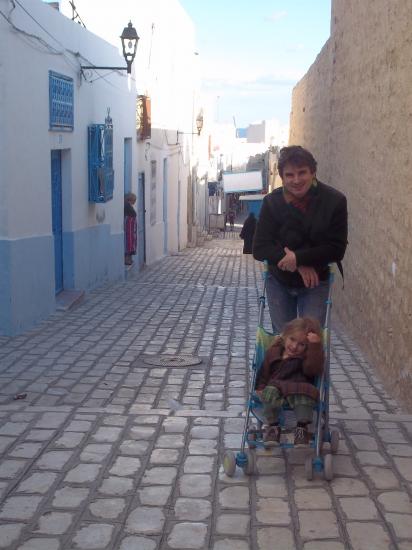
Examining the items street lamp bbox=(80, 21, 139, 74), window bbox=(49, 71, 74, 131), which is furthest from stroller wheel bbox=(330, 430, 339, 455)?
street lamp bbox=(80, 21, 139, 74)

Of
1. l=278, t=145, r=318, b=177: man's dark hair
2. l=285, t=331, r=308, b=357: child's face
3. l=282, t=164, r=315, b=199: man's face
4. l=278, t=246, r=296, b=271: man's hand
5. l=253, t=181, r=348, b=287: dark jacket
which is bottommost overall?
l=285, t=331, r=308, b=357: child's face

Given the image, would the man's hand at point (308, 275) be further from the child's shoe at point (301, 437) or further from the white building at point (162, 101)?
the white building at point (162, 101)

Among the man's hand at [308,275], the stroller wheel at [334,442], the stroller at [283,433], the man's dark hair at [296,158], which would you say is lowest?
the stroller wheel at [334,442]

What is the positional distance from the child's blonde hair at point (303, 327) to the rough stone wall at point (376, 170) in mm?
1578

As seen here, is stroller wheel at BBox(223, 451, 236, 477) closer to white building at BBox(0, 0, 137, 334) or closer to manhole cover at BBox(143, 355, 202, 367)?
manhole cover at BBox(143, 355, 202, 367)

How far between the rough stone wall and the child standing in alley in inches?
65.2

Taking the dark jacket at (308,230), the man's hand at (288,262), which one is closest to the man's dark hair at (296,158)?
the dark jacket at (308,230)

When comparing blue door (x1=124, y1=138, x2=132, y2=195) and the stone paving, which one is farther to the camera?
blue door (x1=124, y1=138, x2=132, y2=195)

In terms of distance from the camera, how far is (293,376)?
14.5ft

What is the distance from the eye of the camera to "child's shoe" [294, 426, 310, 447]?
434cm

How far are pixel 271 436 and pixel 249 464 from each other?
195 millimetres

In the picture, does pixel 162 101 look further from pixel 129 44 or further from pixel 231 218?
pixel 231 218

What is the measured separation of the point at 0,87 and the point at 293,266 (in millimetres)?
4924

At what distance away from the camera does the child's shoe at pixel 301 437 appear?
434cm
